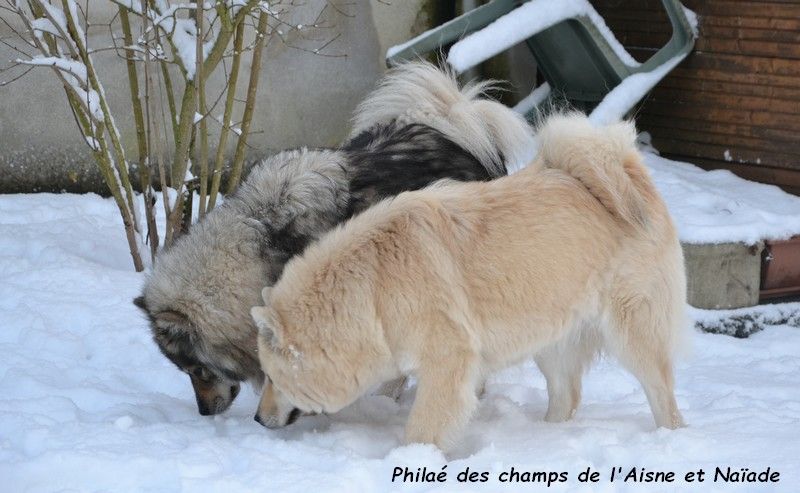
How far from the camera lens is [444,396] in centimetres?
401

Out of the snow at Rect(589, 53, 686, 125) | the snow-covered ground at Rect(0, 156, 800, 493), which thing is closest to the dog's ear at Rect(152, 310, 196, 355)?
the snow-covered ground at Rect(0, 156, 800, 493)

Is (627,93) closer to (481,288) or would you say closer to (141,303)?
(481,288)

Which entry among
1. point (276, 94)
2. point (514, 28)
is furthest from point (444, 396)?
point (276, 94)

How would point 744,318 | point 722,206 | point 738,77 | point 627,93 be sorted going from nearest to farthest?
point 744,318
point 722,206
point 627,93
point 738,77

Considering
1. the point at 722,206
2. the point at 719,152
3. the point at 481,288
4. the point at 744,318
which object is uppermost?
the point at 481,288

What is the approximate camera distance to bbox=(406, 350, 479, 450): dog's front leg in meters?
4.01

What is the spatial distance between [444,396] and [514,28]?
12.8 feet

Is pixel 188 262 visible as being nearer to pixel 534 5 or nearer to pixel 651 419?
pixel 651 419

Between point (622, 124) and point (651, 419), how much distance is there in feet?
4.37

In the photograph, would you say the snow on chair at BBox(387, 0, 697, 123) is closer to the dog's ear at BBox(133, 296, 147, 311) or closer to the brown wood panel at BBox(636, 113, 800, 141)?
the brown wood panel at BBox(636, 113, 800, 141)

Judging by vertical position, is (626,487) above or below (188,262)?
below

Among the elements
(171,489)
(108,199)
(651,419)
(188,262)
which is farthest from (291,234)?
(108,199)

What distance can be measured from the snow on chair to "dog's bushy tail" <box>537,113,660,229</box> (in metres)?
2.54

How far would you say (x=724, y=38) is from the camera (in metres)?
7.54
